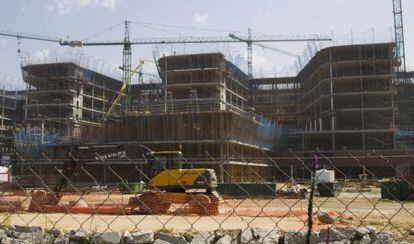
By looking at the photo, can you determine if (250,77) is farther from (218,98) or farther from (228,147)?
(228,147)

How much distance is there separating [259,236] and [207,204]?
9385mm

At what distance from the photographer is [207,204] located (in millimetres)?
13617

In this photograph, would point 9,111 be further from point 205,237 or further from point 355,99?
point 205,237

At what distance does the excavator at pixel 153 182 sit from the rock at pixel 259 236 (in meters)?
6.20

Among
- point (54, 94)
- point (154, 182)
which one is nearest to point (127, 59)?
point (54, 94)

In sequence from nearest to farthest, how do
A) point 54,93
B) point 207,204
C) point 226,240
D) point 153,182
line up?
point 226,240, point 207,204, point 153,182, point 54,93

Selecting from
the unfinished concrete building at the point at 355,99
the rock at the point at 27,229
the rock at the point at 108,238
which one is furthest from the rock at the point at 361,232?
the unfinished concrete building at the point at 355,99

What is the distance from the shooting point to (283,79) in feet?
266

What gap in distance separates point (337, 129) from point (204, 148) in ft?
84.1

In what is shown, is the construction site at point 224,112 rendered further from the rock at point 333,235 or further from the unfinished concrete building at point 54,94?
the rock at point 333,235

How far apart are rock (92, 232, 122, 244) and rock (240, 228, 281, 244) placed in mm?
1093

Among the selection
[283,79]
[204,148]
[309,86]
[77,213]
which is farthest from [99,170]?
[283,79]

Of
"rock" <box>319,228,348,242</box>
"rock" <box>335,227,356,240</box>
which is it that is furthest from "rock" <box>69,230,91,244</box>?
"rock" <box>335,227,356,240</box>

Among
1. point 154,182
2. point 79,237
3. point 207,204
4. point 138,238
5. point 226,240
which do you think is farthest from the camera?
point 154,182
